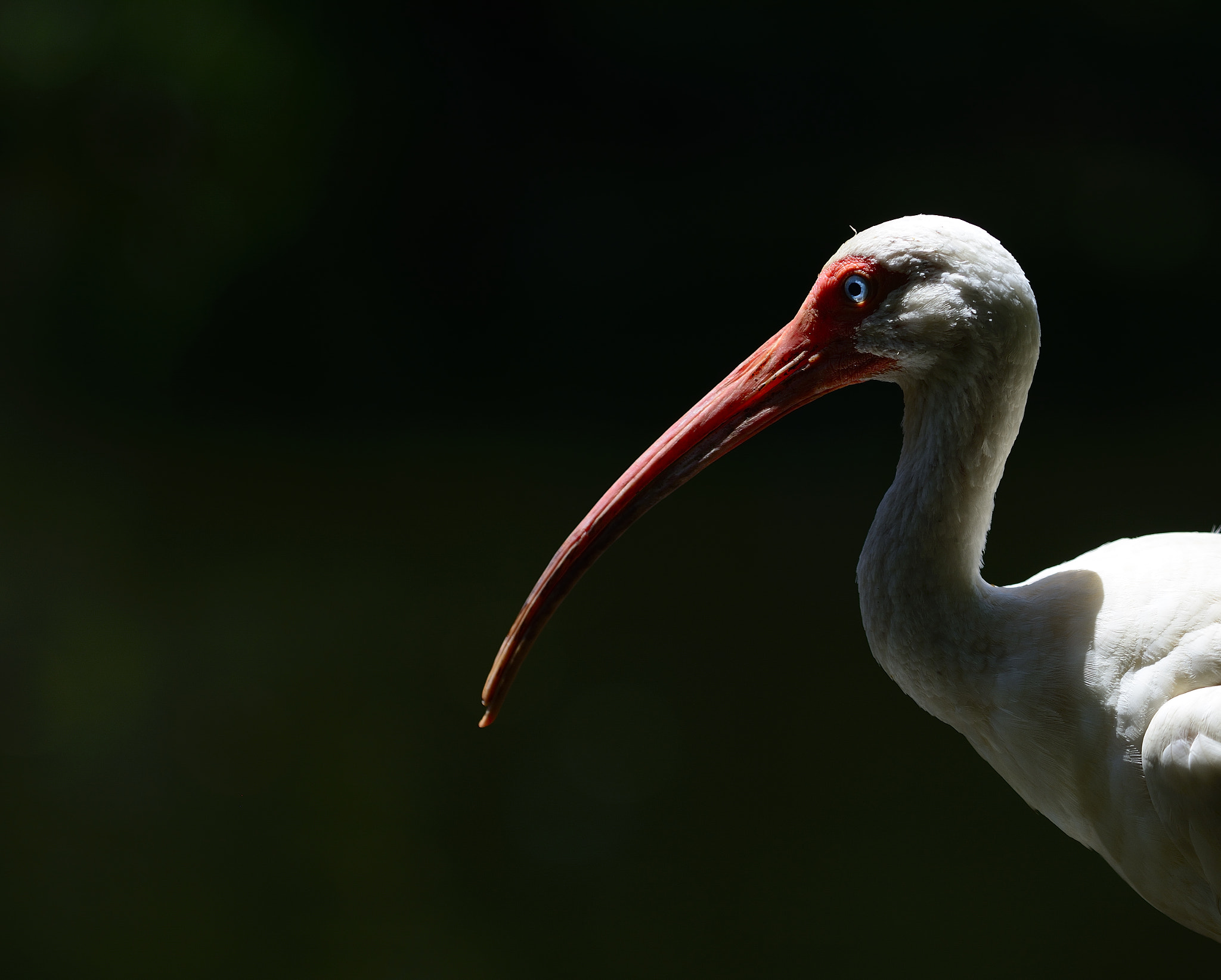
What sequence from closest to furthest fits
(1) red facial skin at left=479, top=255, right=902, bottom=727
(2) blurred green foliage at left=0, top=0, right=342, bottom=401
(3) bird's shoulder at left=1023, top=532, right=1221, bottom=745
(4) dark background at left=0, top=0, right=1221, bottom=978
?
1. (3) bird's shoulder at left=1023, top=532, right=1221, bottom=745
2. (1) red facial skin at left=479, top=255, right=902, bottom=727
3. (4) dark background at left=0, top=0, right=1221, bottom=978
4. (2) blurred green foliage at left=0, top=0, right=342, bottom=401

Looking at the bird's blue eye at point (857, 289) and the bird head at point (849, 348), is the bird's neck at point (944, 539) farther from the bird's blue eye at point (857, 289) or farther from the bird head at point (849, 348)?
the bird's blue eye at point (857, 289)

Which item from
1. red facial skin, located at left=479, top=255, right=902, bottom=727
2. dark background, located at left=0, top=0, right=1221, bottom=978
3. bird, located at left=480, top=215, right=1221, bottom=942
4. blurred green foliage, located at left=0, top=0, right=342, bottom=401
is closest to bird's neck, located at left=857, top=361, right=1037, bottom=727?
bird, located at left=480, top=215, right=1221, bottom=942

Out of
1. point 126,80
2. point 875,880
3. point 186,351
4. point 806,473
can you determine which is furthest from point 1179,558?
point 126,80

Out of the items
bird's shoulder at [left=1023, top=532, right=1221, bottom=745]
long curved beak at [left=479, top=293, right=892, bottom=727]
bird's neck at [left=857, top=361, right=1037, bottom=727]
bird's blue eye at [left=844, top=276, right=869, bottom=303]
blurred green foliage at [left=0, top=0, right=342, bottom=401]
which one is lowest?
bird's shoulder at [left=1023, top=532, right=1221, bottom=745]

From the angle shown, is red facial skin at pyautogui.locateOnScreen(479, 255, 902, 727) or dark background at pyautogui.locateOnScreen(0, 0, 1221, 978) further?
dark background at pyautogui.locateOnScreen(0, 0, 1221, 978)

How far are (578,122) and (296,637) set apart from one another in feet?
15.2

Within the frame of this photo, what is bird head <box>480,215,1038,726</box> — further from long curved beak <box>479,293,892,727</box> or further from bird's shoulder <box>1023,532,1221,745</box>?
bird's shoulder <box>1023,532,1221,745</box>

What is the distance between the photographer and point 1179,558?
1709mm

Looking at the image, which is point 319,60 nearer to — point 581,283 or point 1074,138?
point 581,283

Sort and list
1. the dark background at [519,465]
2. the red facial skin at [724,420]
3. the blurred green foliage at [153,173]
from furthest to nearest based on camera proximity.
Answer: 1. the blurred green foliage at [153,173]
2. the dark background at [519,465]
3. the red facial skin at [724,420]

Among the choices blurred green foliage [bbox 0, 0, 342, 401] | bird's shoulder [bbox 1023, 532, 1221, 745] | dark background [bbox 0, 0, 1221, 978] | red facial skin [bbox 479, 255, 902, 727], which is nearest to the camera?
bird's shoulder [bbox 1023, 532, 1221, 745]

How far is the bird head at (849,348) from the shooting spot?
1.58 meters

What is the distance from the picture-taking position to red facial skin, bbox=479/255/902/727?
1.70 metres

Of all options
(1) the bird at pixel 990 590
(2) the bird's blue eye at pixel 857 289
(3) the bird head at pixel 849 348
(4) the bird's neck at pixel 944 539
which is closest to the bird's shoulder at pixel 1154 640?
(1) the bird at pixel 990 590
